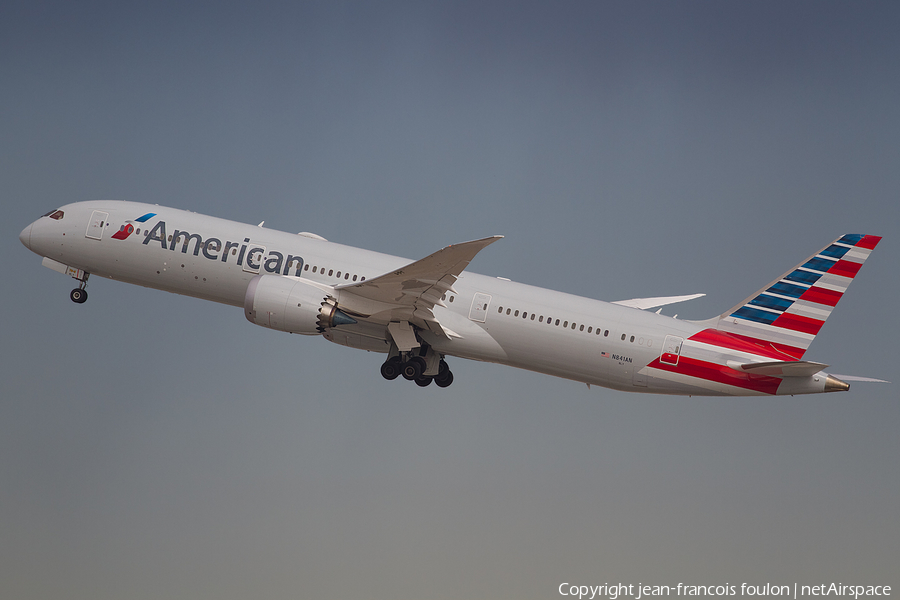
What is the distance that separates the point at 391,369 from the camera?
105 ft

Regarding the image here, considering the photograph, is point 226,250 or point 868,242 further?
point 226,250

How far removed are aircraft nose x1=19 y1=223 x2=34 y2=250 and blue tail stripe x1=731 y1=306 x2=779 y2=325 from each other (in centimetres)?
2732

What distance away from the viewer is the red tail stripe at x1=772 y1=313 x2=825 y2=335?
97.5 ft

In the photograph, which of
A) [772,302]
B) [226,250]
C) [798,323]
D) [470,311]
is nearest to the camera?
[798,323]

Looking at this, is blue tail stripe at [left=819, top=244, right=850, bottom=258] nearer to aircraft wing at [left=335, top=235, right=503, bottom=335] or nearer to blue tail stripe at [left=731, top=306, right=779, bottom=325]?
blue tail stripe at [left=731, top=306, right=779, bottom=325]

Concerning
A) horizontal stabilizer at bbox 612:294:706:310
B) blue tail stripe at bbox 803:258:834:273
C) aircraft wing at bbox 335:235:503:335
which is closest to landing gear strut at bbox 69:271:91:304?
aircraft wing at bbox 335:235:503:335

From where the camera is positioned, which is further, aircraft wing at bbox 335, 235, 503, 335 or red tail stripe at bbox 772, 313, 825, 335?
red tail stripe at bbox 772, 313, 825, 335

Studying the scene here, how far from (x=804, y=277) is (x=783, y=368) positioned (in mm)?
4076

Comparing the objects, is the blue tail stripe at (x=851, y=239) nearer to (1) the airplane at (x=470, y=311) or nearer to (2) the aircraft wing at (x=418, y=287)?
(1) the airplane at (x=470, y=311)

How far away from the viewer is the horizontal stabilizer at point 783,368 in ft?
89.9

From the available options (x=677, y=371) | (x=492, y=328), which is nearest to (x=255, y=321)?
(x=492, y=328)

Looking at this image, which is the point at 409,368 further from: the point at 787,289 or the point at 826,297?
the point at 826,297

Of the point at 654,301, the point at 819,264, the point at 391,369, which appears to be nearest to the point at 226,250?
the point at 391,369

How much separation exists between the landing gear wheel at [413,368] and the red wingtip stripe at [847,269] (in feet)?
49.1
